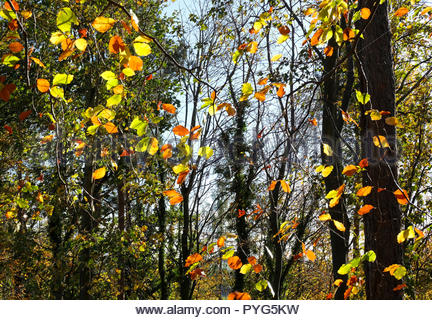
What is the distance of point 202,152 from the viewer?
1267 millimetres

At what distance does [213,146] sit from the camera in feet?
25.3

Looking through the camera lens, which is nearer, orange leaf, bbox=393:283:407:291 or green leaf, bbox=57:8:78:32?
green leaf, bbox=57:8:78:32

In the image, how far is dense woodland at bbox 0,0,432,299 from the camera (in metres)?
1.50

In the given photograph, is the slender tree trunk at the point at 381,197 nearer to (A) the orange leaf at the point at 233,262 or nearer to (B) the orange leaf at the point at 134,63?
(A) the orange leaf at the point at 233,262

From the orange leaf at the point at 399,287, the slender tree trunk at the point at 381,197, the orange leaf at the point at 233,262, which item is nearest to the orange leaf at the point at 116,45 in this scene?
the orange leaf at the point at 233,262

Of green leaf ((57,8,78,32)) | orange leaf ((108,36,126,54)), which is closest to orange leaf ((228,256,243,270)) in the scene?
orange leaf ((108,36,126,54))

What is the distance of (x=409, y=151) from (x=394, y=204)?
16.4ft

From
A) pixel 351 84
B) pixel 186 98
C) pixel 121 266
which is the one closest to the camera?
pixel 351 84

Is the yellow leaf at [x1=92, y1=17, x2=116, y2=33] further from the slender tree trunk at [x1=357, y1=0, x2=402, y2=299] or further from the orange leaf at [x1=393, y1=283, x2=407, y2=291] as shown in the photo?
the orange leaf at [x1=393, y1=283, x2=407, y2=291]

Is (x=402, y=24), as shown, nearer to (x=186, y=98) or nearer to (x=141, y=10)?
(x=141, y=10)

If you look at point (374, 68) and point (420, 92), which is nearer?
point (374, 68)

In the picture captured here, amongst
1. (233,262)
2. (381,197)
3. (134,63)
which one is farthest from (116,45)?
(381,197)

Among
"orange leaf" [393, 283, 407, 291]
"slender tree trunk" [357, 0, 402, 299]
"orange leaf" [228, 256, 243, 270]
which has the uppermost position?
"slender tree trunk" [357, 0, 402, 299]
